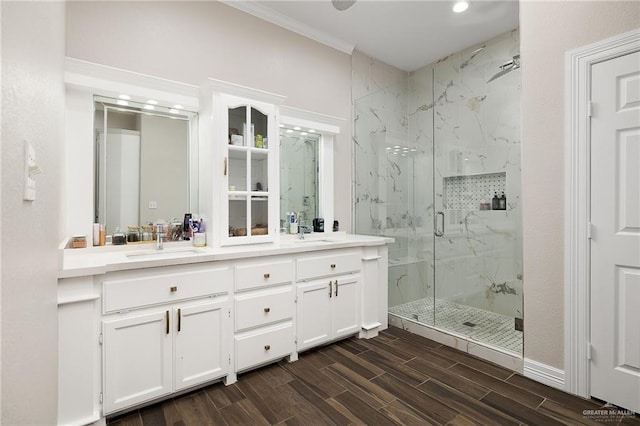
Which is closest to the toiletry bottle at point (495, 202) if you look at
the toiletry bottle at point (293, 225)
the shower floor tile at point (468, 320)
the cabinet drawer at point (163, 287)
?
the shower floor tile at point (468, 320)

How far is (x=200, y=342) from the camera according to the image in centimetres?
199

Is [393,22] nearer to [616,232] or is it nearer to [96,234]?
[616,232]

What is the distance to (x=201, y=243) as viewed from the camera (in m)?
2.40

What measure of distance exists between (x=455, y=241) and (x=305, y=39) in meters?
2.66

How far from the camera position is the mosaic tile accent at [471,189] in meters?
3.12

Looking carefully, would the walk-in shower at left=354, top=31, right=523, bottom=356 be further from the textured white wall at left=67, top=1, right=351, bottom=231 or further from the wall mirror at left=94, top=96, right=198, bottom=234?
the wall mirror at left=94, top=96, right=198, bottom=234

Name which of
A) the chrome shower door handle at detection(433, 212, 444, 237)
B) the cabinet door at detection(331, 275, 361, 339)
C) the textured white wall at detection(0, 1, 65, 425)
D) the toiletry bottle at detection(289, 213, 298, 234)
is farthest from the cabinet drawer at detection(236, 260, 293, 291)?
the chrome shower door handle at detection(433, 212, 444, 237)

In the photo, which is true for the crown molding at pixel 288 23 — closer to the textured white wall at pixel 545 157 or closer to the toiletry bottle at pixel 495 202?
the textured white wall at pixel 545 157

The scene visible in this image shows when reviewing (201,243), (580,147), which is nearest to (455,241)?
(580,147)

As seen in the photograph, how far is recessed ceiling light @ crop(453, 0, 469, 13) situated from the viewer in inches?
113

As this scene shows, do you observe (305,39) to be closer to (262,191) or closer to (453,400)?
(262,191)

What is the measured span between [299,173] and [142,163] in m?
1.45

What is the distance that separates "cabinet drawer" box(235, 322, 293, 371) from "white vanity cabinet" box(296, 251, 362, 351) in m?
0.12

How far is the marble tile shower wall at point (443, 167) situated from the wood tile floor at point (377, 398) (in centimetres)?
99
